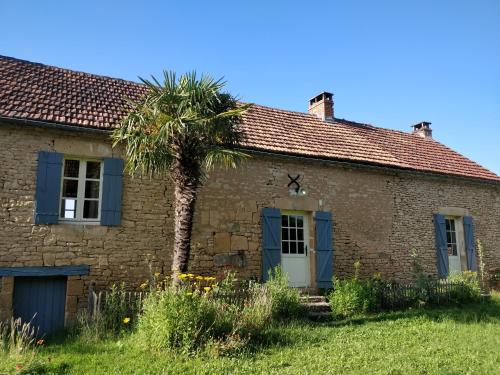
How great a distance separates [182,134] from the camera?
7.44 m

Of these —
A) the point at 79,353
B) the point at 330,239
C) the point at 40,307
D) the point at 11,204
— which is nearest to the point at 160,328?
the point at 79,353

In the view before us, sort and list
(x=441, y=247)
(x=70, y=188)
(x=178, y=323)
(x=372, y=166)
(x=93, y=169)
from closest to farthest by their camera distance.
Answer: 1. (x=178, y=323)
2. (x=70, y=188)
3. (x=93, y=169)
4. (x=372, y=166)
5. (x=441, y=247)

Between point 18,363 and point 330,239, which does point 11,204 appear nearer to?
point 18,363

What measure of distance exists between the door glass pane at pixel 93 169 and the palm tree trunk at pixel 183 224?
1971 mm

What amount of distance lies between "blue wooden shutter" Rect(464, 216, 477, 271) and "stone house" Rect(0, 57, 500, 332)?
0.04 metres

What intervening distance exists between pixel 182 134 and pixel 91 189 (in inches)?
98.3

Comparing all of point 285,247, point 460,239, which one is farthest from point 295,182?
point 460,239

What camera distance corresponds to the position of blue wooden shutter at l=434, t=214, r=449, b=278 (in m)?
12.0

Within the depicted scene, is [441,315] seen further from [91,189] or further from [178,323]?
[91,189]

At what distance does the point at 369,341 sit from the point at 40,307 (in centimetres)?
594

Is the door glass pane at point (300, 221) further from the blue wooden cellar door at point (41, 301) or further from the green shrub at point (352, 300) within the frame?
the blue wooden cellar door at point (41, 301)

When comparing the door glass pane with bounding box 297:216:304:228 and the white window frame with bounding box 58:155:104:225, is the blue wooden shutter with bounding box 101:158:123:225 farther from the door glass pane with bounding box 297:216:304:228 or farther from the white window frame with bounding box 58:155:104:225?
the door glass pane with bounding box 297:216:304:228

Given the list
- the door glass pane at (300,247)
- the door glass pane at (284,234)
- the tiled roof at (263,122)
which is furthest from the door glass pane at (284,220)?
the tiled roof at (263,122)

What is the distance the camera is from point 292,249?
10344 mm
